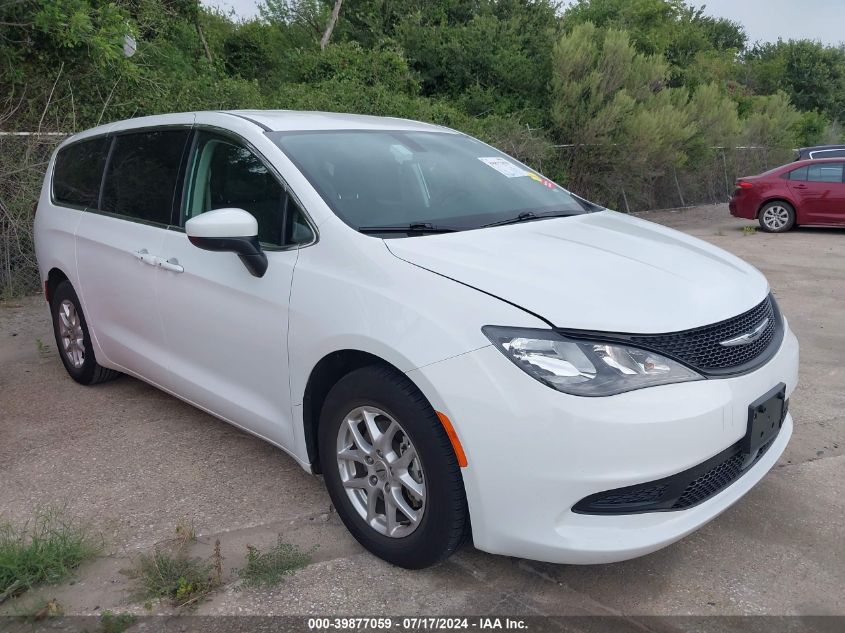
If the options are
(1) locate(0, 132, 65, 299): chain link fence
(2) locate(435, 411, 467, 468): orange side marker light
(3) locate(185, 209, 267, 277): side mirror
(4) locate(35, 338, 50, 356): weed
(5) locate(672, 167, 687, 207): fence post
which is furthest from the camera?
(5) locate(672, 167, 687, 207): fence post

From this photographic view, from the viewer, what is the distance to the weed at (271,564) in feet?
9.09

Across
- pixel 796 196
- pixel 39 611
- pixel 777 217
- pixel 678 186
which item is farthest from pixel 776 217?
pixel 39 611

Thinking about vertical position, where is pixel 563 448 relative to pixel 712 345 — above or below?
below

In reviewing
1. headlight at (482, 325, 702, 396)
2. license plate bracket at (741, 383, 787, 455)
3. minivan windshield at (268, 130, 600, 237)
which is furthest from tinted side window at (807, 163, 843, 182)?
headlight at (482, 325, 702, 396)

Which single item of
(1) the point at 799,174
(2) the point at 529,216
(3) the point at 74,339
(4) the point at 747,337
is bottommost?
(3) the point at 74,339

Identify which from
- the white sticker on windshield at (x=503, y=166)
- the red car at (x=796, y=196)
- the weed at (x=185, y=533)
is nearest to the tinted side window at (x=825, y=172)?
the red car at (x=796, y=196)

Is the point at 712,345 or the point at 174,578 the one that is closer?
the point at 712,345

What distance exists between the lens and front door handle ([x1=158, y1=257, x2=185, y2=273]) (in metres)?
Answer: 3.59

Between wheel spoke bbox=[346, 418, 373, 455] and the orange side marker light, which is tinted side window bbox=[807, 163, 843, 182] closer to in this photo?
wheel spoke bbox=[346, 418, 373, 455]

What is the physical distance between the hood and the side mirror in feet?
1.96

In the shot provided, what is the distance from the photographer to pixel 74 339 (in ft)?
16.1

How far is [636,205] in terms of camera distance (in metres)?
15.6

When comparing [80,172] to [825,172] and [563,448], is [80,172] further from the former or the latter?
[825,172]

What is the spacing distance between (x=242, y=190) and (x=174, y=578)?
5.55 ft
